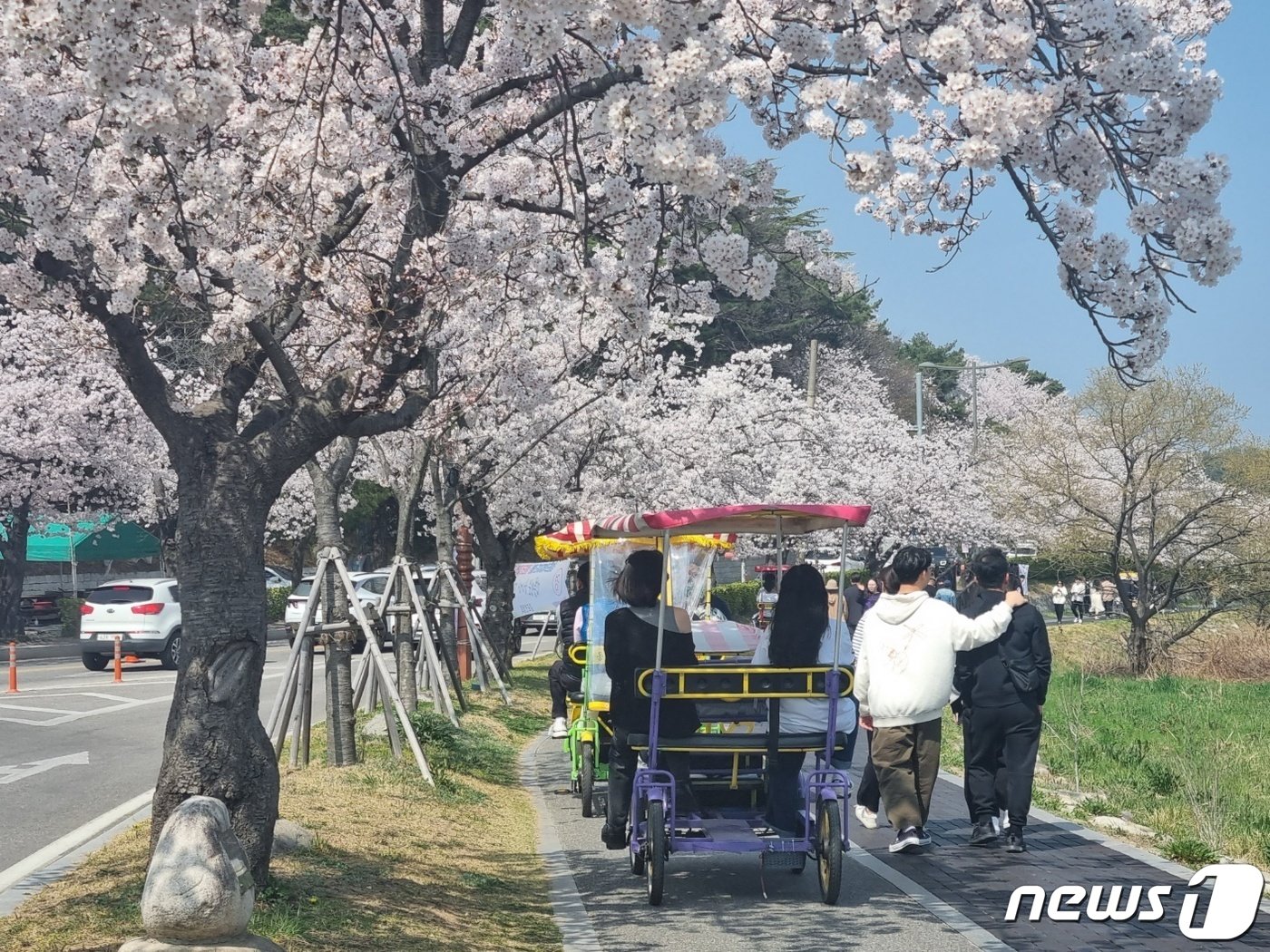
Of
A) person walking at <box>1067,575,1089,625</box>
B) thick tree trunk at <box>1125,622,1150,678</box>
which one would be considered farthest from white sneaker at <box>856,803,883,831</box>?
person walking at <box>1067,575,1089,625</box>

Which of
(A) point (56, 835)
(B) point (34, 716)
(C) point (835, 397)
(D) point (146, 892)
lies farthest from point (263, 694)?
(C) point (835, 397)

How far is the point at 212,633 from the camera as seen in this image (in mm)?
7352

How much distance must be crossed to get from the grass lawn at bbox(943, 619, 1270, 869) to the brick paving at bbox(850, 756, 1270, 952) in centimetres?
65

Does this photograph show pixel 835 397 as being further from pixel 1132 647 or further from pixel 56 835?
pixel 56 835

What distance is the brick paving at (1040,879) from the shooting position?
7.29 meters

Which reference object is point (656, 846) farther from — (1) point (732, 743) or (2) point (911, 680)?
(2) point (911, 680)

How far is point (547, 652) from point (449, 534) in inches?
714

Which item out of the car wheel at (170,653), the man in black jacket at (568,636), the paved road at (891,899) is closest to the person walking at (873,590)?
the man in black jacket at (568,636)

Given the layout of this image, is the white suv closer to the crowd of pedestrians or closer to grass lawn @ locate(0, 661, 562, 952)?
grass lawn @ locate(0, 661, 562, 952)

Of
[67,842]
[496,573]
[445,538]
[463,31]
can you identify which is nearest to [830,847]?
[463,31]

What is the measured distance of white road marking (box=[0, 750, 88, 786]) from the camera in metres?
13.8

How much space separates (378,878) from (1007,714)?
4.32m

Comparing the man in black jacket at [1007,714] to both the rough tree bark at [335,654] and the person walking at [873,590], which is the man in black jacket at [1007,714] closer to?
the rough tree bark at [335,654]

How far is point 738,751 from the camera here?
28.6 ft
